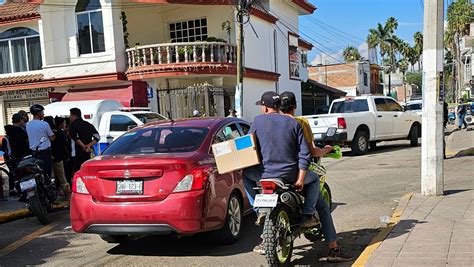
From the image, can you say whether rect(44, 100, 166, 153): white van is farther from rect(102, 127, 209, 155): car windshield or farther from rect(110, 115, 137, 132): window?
rect(102, 127, 209, 155): car windshield

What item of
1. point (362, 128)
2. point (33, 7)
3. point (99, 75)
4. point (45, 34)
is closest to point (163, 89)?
point (99, 75)

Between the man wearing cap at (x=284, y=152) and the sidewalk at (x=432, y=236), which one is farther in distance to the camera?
the man wearing cap at (x=284, y=152)

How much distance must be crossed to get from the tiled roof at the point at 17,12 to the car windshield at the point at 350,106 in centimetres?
1515

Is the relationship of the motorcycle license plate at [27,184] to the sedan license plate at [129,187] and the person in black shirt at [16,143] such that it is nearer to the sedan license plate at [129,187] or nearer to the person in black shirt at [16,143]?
the person in black shirt at [16,143]

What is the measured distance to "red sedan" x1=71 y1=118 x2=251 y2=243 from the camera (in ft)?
17.1

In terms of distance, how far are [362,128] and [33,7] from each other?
17.8 metres

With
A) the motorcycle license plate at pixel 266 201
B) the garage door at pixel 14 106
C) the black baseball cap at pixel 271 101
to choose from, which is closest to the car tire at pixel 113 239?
the motorcycle license plate at pixel 266 201

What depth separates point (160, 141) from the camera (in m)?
6.10

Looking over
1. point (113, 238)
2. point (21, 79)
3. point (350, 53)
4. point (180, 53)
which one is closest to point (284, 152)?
point (113, 238)

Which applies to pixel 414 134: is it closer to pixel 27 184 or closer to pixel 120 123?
pixel 120 123

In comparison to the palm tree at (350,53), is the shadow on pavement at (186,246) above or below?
below

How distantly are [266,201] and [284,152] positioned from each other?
0.55 metres

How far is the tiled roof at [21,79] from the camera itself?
23.0m

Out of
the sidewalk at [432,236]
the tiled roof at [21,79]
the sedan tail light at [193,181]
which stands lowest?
the sidewalk at [432,236]
